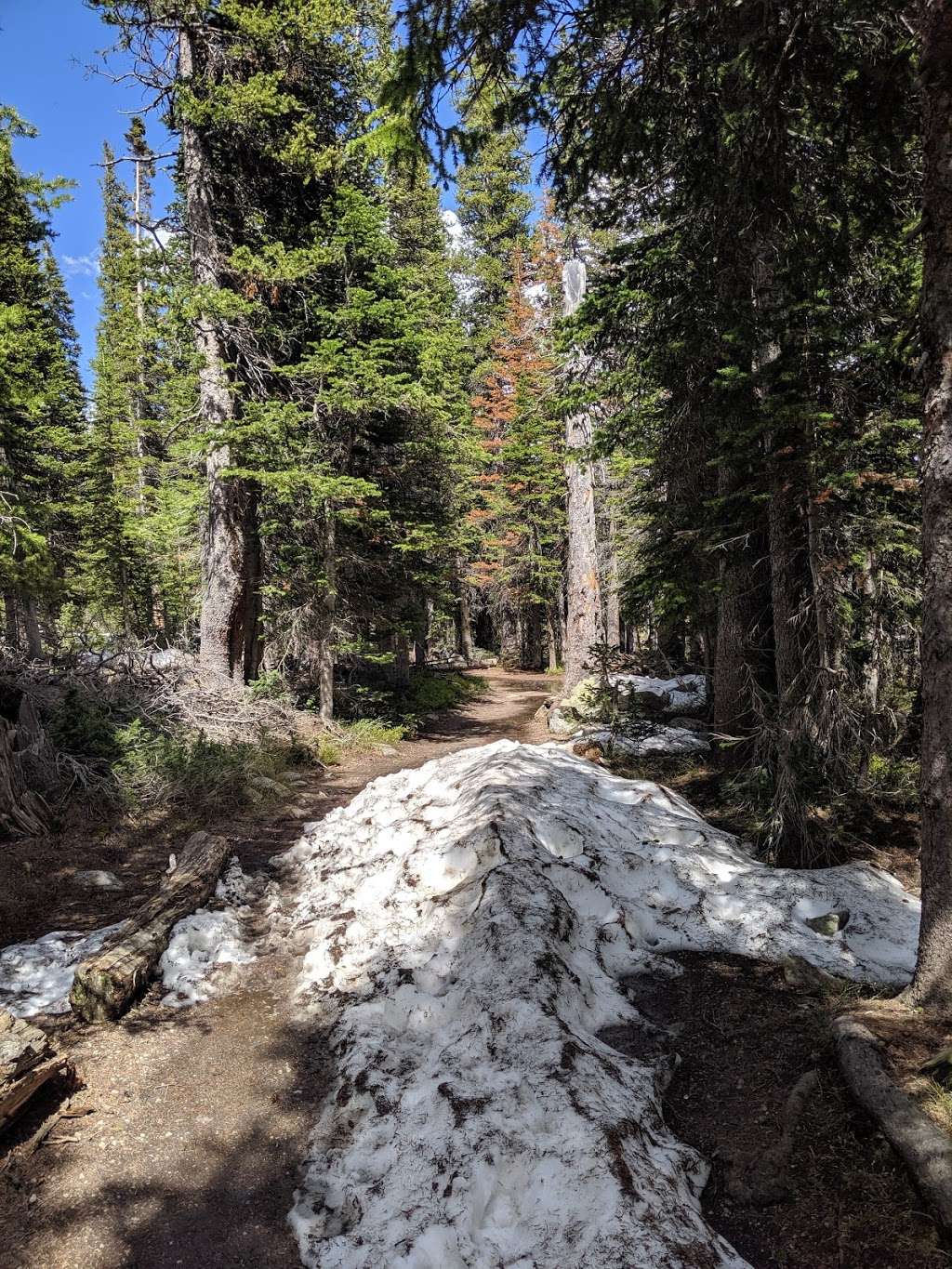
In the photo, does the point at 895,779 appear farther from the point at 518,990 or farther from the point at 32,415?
the point at 32,415

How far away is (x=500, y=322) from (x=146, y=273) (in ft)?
58.2

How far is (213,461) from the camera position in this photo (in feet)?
41.8

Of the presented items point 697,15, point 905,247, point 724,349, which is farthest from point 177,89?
point 905,247

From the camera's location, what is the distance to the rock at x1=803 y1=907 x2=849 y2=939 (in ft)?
16.9

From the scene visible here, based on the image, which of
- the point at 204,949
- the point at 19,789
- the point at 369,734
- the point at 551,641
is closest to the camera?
the point at 204,949

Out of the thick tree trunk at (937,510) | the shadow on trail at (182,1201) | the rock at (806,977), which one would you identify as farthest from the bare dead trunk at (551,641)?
the shadow on trail at (182,1201)

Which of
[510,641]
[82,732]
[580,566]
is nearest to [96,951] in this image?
[82,732]

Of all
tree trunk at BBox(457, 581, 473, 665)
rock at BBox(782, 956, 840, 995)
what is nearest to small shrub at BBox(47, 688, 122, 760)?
rock at BBox(782, 956, 840, 995)

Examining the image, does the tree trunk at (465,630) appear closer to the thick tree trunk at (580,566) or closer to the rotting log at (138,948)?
the thick tree trunk at (580,566)

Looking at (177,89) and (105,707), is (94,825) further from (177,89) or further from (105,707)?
(177,89)

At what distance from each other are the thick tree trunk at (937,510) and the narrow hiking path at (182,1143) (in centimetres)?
367

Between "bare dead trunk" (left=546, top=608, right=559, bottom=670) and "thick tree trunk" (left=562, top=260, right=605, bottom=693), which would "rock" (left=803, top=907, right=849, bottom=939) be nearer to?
"thick tree trunk" (left=562, top=260, right=605, bottom=693)

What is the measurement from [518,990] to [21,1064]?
2.77m

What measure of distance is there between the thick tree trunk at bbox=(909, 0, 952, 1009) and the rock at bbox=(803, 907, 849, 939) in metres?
1.35
